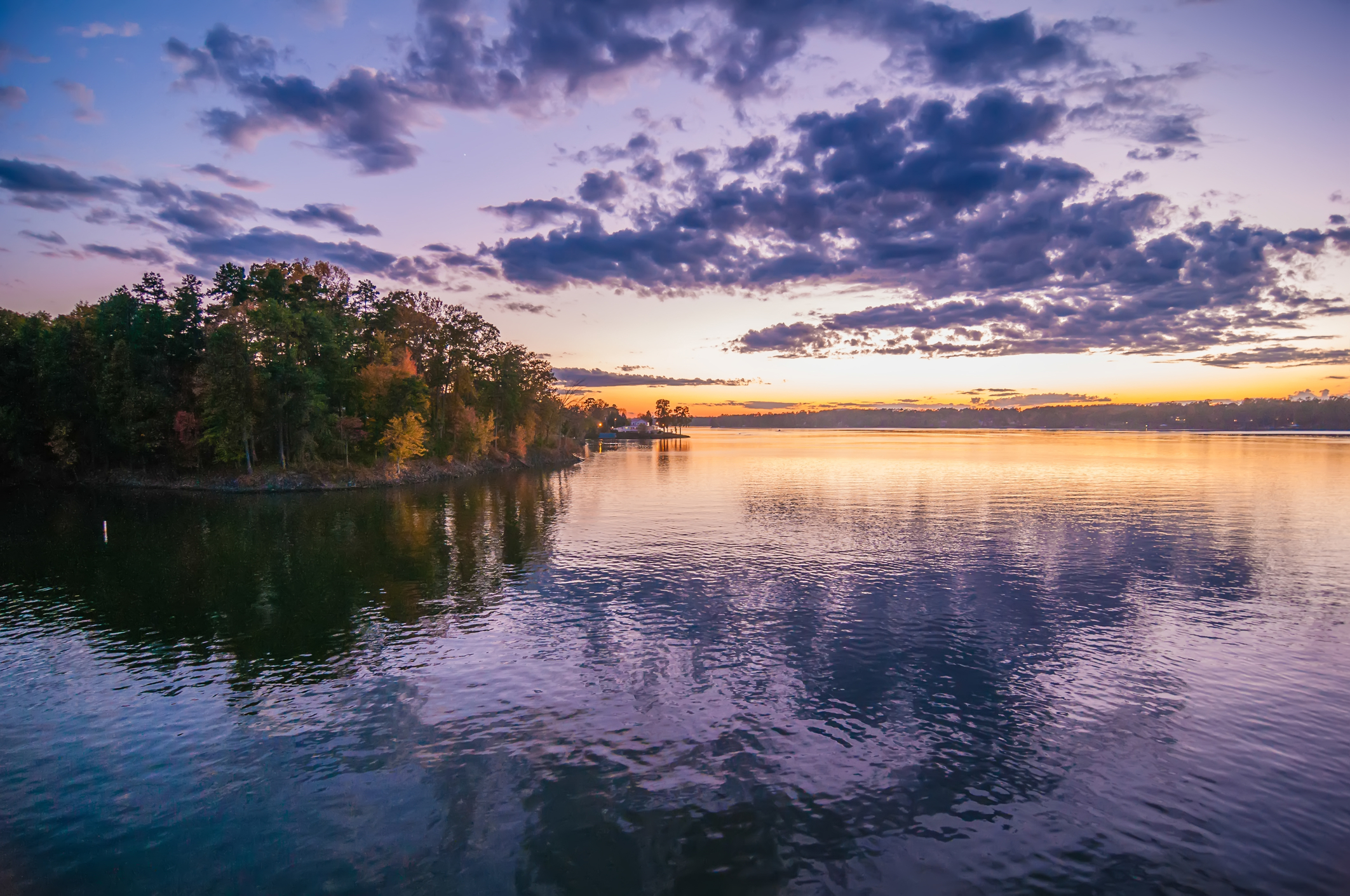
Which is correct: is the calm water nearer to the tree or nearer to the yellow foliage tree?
the tree

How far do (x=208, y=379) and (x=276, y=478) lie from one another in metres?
16.6

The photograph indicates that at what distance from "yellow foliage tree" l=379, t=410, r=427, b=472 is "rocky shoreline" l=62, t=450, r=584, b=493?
248cm

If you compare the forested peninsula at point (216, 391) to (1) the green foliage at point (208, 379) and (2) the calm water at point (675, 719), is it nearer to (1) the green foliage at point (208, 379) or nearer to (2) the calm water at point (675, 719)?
(1) the green foliage at point (208, 379)

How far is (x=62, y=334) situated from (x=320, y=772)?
4640 inches

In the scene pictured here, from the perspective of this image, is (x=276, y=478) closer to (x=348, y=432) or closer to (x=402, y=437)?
(x=348, y=432)

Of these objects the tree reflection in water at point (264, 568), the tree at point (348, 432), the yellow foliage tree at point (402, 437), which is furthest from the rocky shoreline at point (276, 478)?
the tree reflection in water at point (264, 568)

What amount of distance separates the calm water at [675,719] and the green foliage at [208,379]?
43962 mm

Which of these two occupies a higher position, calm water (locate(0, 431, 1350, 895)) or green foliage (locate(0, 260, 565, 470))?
green foliage (locate(0, 260, 565, 470))

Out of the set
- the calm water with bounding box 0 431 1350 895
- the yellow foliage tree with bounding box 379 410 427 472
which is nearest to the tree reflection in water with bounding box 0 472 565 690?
the calm water with bounding box 0 431 1350 895

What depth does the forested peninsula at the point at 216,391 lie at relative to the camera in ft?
297

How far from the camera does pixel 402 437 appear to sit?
10494cm

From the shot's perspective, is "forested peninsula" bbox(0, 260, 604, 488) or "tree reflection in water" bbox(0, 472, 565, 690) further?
"forested peninsula" bbox(0, 260, 604, 488)

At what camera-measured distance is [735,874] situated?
14.9 m

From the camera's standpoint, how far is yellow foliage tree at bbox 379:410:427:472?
105 m
